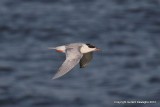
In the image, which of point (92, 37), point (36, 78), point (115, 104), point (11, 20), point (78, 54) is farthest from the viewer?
point (11, 20)

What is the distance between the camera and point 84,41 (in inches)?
981

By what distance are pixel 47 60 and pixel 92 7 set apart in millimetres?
6498

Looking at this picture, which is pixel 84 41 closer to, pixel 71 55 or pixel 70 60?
pixel 71 55

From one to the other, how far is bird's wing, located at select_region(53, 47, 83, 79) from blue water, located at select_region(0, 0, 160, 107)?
1269 cm

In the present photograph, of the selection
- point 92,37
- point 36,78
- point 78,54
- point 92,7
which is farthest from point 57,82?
point 78,54

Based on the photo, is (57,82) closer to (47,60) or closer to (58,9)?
(47,60)

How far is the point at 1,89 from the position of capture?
2225 centimetres

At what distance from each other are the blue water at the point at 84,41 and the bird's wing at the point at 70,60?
41.6ft

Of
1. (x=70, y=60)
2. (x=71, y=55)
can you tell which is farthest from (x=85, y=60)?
(x=70, y=60)

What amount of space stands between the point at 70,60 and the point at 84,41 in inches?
667

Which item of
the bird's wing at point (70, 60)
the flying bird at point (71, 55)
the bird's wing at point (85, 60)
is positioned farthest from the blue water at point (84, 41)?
the bird's wing at point (70, 60)

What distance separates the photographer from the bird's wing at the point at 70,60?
24.9ft

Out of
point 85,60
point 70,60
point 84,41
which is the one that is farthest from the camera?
point 84,41

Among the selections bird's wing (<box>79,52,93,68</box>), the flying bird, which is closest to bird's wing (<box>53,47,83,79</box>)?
the flying bird
